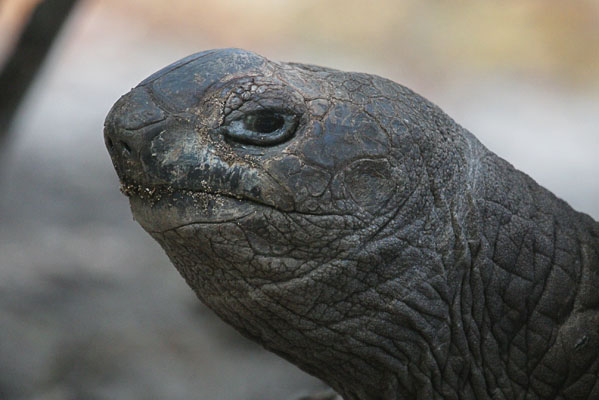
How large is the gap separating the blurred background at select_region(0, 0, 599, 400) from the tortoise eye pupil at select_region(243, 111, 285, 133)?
3365 millimetres

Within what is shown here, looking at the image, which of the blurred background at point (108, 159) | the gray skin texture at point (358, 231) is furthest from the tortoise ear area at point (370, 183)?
the blurred background at point (108, 159)

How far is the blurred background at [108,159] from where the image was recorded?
5559 mm

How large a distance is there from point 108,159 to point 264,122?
748 cm

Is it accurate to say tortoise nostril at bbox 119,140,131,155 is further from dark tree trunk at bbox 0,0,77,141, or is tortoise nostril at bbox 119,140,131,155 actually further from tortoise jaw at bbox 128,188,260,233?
dark tree trunk at bbox 0,0,77,141

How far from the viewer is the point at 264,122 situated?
7.39 ft

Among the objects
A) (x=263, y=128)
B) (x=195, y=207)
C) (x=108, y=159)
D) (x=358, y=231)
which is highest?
(x=263, y=128)

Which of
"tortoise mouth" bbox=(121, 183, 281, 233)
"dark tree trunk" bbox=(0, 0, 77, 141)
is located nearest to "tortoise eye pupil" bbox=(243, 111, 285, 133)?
"tortoise mouth" bbox=(121, 183, 281, 233)

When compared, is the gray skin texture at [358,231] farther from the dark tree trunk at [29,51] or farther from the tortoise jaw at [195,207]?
the dark tree trunk at [29,51]

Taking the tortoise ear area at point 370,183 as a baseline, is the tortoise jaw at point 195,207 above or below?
below

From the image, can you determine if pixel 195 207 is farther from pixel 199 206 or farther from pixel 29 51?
pixel 29 51

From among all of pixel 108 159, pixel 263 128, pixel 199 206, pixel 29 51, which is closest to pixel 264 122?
pixel 263 128

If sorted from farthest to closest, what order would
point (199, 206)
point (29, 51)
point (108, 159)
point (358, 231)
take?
point (108, 159) → point (29, 51) → point (358, 231) → point (199, 206)

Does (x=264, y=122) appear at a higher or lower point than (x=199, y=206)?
higher

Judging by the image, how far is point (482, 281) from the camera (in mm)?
2527
